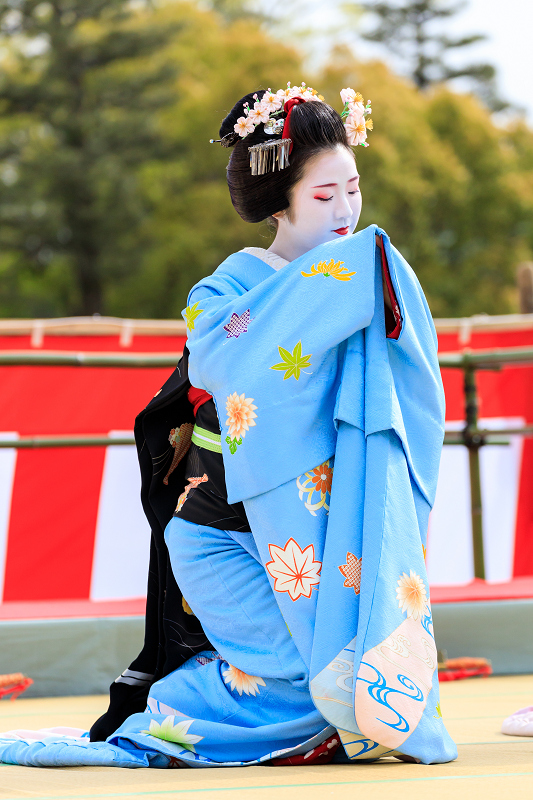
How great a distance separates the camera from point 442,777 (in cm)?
137

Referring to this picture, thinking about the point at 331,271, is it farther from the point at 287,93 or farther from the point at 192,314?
the point at 287,93

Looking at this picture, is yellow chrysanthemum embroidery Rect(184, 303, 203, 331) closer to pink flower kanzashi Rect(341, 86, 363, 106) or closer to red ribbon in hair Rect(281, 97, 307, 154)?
red ribbon in hair Rect(281, 97, 307, 154)

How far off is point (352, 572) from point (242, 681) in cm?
30

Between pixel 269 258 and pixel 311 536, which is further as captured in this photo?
pixel 269 258

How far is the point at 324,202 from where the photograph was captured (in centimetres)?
182

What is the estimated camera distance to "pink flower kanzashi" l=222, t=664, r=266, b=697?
5.30ft

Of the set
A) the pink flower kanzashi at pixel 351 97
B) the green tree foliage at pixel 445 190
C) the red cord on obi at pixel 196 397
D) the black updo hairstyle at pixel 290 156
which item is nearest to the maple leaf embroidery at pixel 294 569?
the red cord on obi at pixel 196 397

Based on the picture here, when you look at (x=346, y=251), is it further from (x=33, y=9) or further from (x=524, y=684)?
(x=33, y=9)

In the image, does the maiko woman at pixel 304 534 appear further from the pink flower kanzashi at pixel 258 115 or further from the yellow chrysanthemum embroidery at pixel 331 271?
the pink flower kanzashi at pixel 258 115

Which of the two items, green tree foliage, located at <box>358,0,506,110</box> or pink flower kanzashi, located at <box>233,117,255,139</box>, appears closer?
pink flower kanzashi, located at <box>233,117,255,139</box>

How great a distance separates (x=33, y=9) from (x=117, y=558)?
14.2 meters

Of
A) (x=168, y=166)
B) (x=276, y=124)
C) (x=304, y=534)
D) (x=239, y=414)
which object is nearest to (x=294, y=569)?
(x=304, y=534)

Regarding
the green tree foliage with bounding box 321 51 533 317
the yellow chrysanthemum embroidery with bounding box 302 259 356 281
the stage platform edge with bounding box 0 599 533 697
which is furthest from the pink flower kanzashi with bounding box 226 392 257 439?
the green tree foliage with bounding box 321 51 533 317

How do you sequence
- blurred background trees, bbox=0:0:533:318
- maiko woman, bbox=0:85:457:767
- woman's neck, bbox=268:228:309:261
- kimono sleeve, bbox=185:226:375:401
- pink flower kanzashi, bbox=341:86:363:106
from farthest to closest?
1. blurred background trees, bbox=0:0:533:318
2. pink flower kanzashi, bbox=341:86:363:106
3. woman's neck, bbox=268:228:309:261
4. kimono sleeve, bbox=185:226:375:401
5. maiko woman, bbox=0:85:457:767
